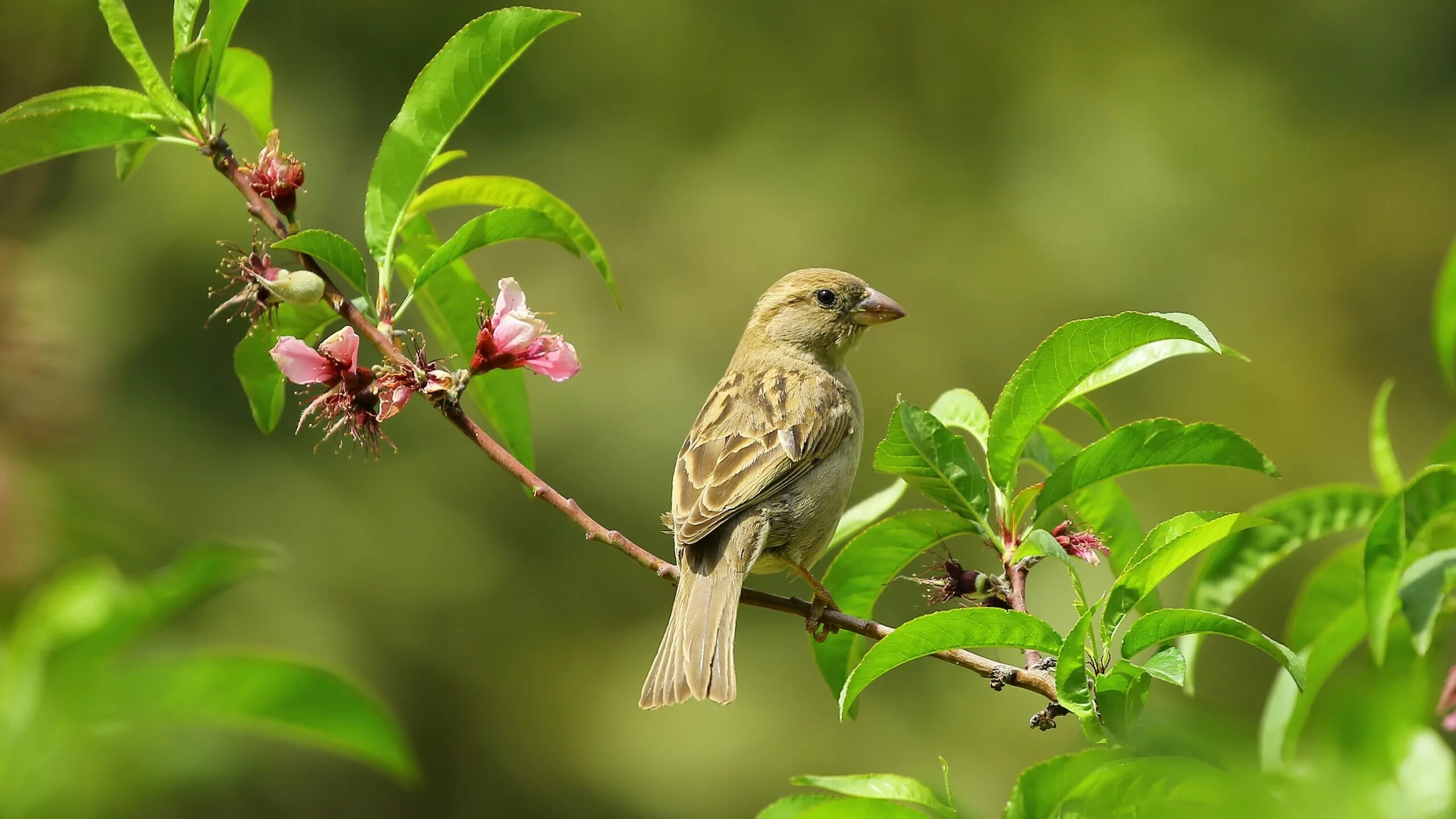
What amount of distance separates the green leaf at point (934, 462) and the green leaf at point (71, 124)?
5.59 feet

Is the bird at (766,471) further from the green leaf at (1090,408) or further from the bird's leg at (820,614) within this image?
the green leaf at (1090,408)

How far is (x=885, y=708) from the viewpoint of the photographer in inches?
444

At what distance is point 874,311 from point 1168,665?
2.91 meters

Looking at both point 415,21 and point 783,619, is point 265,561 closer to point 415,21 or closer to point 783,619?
point 783,619

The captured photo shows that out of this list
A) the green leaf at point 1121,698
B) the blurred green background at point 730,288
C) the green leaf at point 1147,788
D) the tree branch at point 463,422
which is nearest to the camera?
the green leaf at point 1147,788

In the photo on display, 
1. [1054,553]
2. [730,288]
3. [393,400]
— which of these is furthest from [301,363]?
[730,288]

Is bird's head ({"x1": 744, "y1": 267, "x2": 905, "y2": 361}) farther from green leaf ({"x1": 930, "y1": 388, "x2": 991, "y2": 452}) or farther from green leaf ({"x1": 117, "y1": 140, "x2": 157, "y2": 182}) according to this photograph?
green leaf ({"x1": 117, "y1": 140, "x2": 157, "y2": 182})

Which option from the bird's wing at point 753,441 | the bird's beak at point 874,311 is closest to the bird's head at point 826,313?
the bird's beak at point 874,311

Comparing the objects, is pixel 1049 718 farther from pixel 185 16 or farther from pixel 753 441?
pixel 185 16

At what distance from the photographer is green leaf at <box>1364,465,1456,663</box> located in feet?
8.01

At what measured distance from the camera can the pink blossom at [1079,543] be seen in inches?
111

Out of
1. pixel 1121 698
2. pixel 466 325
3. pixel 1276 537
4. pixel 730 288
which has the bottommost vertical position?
pixel 1121 698

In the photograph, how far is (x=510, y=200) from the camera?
3.15m

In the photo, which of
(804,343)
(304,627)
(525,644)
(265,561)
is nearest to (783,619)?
(525,644)
